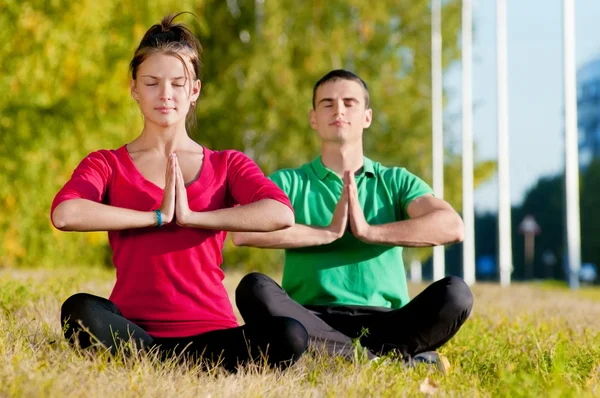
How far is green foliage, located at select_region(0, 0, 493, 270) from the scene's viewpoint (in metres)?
13.6

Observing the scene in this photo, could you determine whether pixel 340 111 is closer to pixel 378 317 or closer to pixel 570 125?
pixel 378 317

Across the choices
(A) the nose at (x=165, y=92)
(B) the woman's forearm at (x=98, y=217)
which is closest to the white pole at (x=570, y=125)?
(A) the nose at (x=165, y=92)

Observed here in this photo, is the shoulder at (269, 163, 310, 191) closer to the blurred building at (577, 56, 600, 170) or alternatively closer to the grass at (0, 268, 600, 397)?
the grass at (0, 268, 600, 397)

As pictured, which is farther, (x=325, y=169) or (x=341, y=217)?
(x=325, y=169)

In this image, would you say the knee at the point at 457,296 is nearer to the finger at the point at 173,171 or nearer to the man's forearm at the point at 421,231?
the man's forearm at the point at 421,231

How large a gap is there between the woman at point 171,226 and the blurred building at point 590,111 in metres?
69.3

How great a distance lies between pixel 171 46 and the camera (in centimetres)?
445

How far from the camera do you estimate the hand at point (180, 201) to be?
4152 mm

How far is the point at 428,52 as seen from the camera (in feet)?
94.7

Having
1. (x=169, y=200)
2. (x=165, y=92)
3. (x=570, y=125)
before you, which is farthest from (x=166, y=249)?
(x=570, y=125)

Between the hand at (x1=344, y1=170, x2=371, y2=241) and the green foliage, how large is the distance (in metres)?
5.25

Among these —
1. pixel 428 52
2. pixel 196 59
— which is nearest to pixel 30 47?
pixel 196 59

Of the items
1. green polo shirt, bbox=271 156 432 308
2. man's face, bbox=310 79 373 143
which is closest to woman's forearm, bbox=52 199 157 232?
green polo shirt, bbox=271 156 432 308

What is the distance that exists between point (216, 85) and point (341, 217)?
1958 centimetres
